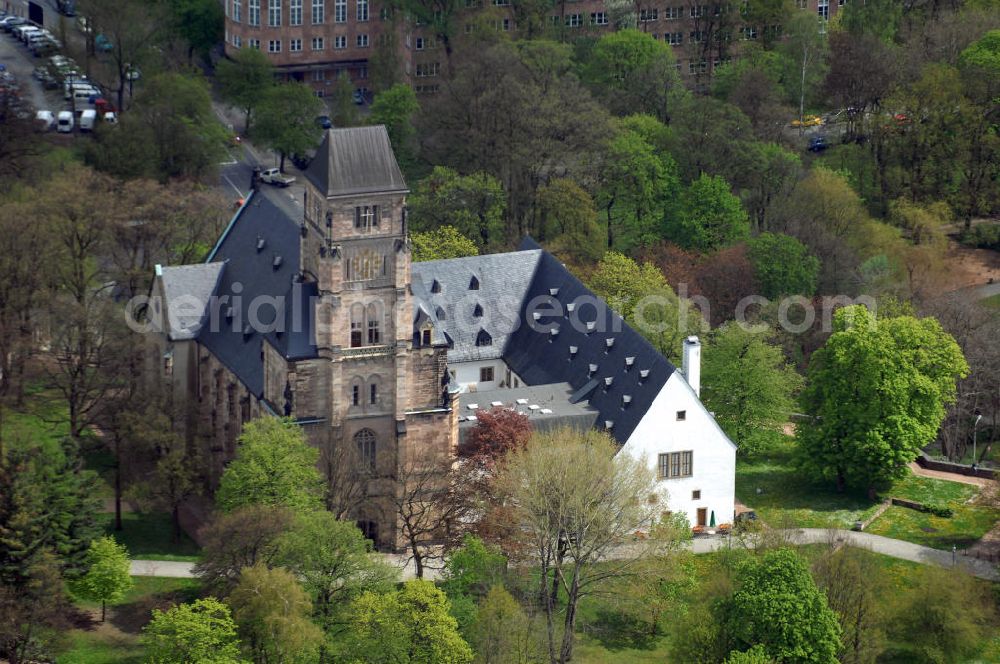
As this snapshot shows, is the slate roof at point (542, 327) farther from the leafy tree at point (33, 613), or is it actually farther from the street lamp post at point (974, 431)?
→ the leafy tree at point (33, 613)

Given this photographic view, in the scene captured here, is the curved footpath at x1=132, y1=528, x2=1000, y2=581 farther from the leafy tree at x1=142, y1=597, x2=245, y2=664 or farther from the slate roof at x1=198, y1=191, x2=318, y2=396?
the leafy tree at x1=142, y1=597, x2=245, y2=664

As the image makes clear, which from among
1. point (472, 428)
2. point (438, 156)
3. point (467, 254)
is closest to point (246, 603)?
point (472, 428)

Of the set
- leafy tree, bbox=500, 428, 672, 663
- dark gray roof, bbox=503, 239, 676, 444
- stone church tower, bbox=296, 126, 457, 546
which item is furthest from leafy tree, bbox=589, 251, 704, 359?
leafy tree, bbox=500, 428, 672, 663

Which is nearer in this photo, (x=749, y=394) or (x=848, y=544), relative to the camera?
(x=848, y=544)

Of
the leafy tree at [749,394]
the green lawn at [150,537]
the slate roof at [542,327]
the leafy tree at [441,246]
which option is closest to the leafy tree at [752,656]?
the slate roof at [542,327]

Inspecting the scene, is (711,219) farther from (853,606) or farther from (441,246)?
(853,606)

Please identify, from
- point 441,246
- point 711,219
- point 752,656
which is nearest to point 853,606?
point 752,656
